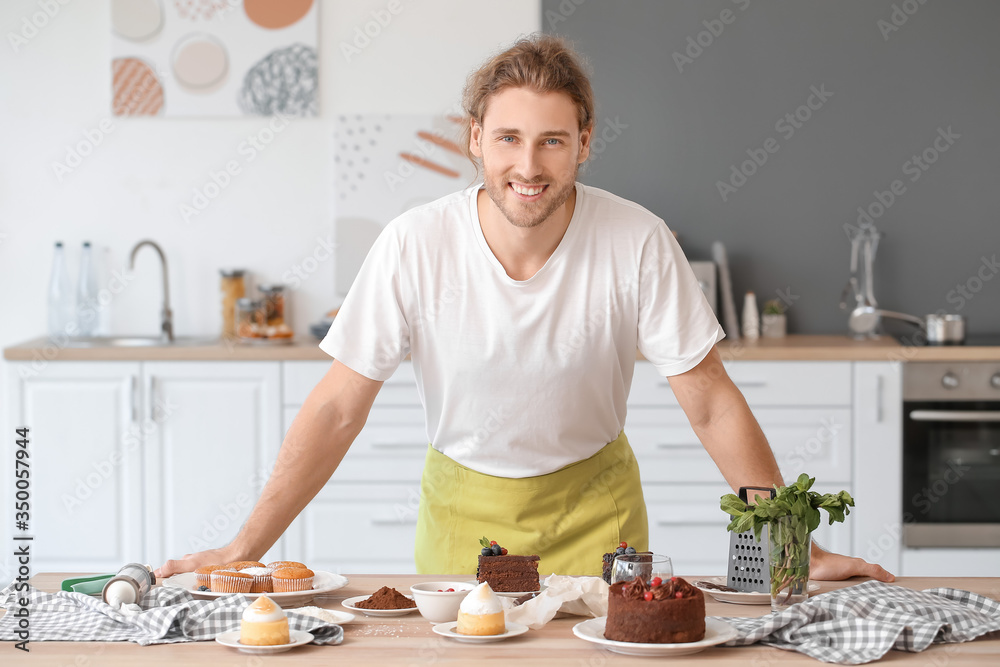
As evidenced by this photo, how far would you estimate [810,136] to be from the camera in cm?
378

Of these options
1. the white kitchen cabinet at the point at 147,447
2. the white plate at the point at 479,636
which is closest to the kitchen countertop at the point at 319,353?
the white kitchen cabinet at the point at 147,447

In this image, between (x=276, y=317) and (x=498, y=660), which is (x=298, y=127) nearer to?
(x=276, y=317)

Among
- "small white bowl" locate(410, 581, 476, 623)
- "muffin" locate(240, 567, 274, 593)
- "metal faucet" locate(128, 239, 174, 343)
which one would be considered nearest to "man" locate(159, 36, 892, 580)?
"muffin" locate(240, 567, 274, 593)

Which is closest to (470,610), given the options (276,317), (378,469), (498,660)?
(498,660)

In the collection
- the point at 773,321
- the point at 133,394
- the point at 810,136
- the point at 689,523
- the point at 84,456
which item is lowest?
the point at 689,523

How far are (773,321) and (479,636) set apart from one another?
2747 millimetres

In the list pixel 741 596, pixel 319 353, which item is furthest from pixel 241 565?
pixel 319 353

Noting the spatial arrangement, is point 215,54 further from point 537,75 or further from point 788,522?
point 788,522

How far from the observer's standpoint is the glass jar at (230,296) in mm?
3770

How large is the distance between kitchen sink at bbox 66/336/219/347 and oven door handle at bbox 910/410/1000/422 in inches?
93.5

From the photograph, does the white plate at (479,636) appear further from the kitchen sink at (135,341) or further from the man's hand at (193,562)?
the kitchen sink at (135,341)

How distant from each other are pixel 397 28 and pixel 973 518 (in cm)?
264

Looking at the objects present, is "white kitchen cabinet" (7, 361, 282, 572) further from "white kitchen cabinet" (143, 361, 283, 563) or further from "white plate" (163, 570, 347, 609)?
"white plate" (163, 570, 347, 609)

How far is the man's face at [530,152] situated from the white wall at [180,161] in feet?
7.19
